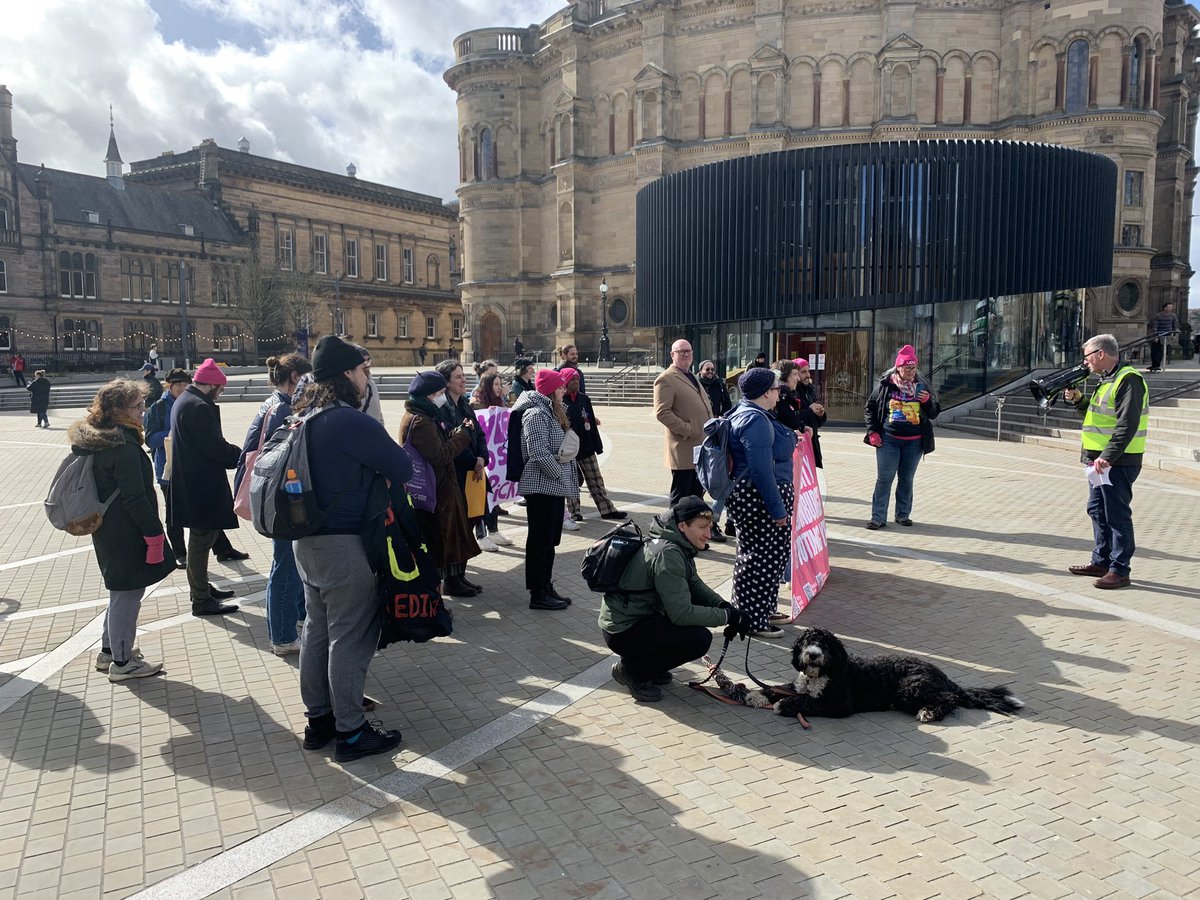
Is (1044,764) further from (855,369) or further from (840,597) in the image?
(855,369)

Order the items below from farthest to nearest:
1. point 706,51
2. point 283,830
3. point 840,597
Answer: point 706,51, point 840,597, point 283,830

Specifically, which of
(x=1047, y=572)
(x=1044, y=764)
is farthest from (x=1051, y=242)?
(x=1044, y=764)

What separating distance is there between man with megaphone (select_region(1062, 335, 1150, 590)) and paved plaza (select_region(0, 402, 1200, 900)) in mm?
532

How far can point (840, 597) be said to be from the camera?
720 cm

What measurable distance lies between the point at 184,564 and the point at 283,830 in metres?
5.63

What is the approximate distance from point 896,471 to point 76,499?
8481mm

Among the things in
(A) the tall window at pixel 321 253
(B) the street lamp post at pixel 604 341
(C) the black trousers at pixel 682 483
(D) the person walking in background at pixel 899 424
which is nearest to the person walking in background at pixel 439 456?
(C) the black trousers at pixel 682 483

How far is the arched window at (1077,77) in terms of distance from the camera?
36.3m

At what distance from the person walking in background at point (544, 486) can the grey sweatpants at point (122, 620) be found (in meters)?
2.89

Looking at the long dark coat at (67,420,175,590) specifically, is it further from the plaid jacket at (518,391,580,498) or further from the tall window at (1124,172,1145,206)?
the tall window at (1124,172,1145,206)

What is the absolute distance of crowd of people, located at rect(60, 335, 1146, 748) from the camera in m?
4.24

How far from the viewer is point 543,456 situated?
6977 millimetres

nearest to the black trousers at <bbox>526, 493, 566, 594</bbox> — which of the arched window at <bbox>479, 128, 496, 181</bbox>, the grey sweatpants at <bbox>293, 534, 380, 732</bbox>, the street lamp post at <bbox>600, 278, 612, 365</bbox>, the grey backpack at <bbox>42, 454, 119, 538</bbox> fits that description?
the grey sweatpants at <bbox>293, 534, 380, 732</bbox>

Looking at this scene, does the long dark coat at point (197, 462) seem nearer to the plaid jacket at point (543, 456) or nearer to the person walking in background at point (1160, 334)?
the plaid jacket at point (543, 456)
